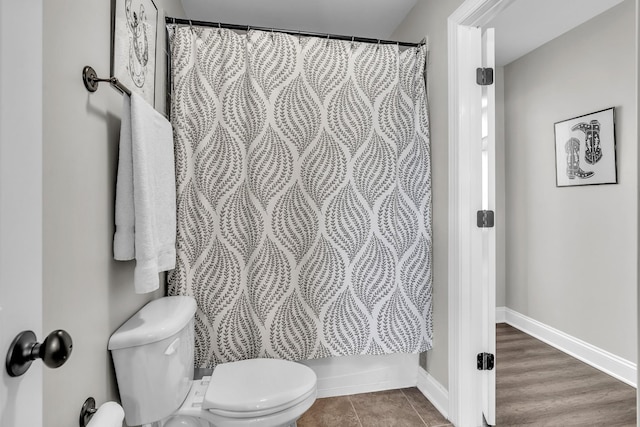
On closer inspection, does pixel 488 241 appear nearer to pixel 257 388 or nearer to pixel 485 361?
pixel 485 361

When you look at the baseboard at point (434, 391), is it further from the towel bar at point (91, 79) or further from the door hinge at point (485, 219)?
the towel bar at point (91, 79)

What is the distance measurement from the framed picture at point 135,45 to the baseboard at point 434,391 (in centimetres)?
209

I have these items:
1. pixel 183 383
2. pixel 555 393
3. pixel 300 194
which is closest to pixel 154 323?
pixel 183 383

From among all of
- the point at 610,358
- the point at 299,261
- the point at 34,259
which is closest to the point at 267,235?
the point at 299,261

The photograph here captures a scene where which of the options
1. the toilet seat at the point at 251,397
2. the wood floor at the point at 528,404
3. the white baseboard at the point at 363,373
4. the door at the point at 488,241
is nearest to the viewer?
the toilet seat at the point at 251,397

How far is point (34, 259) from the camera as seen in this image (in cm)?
50

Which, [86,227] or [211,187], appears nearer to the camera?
[86,227]

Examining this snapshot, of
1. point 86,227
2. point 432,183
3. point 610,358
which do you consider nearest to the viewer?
point 86,227

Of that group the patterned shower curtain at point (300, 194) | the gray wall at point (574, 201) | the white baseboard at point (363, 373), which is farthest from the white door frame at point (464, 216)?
the gray wall at point (574, 201)

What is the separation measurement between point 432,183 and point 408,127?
36 centimetres

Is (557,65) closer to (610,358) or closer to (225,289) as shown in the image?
(610,358)

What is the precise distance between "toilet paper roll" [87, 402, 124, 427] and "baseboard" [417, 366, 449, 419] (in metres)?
1.59

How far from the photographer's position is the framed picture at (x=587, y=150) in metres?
2.33

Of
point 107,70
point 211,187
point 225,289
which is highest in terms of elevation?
point 107,70
